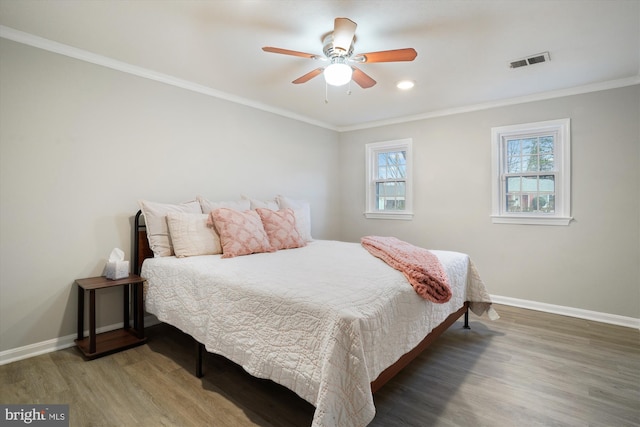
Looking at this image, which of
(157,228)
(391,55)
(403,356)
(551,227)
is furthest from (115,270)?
(551,227)

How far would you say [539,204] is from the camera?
12.4ft

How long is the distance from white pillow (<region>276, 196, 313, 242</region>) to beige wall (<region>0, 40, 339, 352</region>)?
2.41ft

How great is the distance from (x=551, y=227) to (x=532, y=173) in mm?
660

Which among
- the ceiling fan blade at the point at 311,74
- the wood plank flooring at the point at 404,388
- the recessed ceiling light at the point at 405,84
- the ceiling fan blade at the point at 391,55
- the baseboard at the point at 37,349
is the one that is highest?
the recessed ceiling light at the point at 405,84

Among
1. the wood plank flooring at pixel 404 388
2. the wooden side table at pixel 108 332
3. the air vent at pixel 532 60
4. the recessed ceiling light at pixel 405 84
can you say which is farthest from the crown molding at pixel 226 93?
the wood plank flooring at pixel 404 388

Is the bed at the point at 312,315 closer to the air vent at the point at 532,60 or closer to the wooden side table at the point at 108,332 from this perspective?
the wooden side table at the point at 108,332

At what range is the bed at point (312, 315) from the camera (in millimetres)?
1419

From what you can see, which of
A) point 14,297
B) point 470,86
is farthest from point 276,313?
point 470,86

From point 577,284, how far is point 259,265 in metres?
3.45

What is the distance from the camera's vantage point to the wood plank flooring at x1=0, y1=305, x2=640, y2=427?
1824 millimetres

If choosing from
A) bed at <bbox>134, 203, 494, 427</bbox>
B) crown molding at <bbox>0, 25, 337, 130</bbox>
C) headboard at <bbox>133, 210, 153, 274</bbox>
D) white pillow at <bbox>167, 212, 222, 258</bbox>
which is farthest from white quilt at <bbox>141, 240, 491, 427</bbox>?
crown molding at <bbox>0, 25, 337, 130</bbox>

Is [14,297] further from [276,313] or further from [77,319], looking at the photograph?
[276,313]

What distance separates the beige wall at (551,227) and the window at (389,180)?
14 cm

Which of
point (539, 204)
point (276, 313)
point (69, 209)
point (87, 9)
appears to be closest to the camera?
point (276, 313)
